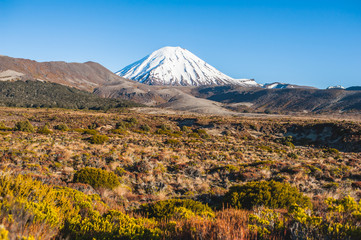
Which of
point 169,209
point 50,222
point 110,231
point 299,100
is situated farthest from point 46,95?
point 299,100

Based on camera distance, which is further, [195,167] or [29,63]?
[29,63]

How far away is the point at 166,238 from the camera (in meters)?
3.21

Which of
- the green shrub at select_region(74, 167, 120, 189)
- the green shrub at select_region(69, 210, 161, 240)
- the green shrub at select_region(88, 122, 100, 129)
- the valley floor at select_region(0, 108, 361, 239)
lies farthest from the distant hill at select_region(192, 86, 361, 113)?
the green shrub at select_region(69, 210, 161, 240)

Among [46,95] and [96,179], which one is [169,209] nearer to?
[96,179]

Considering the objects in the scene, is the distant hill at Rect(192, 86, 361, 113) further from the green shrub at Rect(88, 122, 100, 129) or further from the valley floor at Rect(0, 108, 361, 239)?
the valley floor at Rect(0, 108, 361, 239)

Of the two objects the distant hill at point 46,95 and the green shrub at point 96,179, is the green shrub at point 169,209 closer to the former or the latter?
the green shrub at point 96,179

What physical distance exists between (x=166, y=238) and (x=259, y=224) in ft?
5.24

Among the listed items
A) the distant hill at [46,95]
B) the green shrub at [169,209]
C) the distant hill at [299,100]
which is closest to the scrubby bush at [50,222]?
the green shrub at [169,209]

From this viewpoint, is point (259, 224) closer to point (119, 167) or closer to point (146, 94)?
point (119, 167)

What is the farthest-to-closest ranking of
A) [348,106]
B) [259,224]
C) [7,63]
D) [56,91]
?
[7,63] → [56,91] → [348,106] → [259,224]

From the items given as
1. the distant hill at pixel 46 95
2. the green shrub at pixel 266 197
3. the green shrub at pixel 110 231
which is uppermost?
the distant hill at pixel 46 95

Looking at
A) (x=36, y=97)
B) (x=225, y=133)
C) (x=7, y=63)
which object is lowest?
(x=225, y=133)

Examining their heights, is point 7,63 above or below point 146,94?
above

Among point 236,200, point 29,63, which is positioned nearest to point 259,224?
point 236,200
